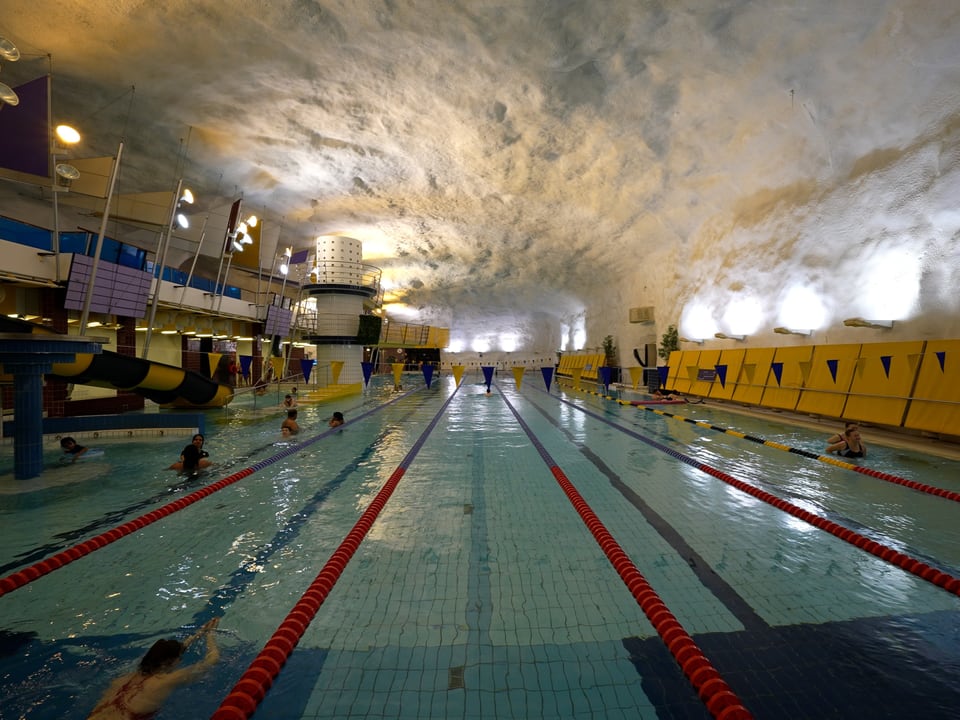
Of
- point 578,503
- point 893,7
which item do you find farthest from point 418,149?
point 578,503

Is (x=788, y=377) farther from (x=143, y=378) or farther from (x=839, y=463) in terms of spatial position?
(x=143, y=378)

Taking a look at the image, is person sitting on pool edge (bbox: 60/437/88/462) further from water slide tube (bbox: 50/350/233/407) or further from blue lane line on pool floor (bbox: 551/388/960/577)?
blue lane line on pool floor (bbox: 551/388/960/577)

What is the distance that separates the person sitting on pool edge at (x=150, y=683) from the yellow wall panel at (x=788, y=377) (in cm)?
932

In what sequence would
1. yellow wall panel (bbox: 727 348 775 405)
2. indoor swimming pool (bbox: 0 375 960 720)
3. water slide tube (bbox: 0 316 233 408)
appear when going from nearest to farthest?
1. indoor swimming pool (bbox: 0 375 960 720)
2. water slide tube (bbox: 0 316 233 408)
3. yellow wall panel (bbox: 727 348 775 405)

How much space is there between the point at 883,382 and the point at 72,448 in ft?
35.7

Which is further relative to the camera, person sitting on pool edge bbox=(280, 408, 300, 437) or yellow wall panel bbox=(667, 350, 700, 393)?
yellow wall panel bbox=(667, 350, 700, 393)

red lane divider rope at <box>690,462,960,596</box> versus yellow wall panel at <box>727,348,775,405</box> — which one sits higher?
yellow wall panel at <box>727,348,775,405</box>

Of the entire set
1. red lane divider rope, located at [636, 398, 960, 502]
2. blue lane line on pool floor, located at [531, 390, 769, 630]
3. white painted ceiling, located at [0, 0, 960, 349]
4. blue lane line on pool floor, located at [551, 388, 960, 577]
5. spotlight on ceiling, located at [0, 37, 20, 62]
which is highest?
white painted ceiling, located at [0, 0, 960, 349]

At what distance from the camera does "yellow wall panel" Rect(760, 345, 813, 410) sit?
7.89 meters

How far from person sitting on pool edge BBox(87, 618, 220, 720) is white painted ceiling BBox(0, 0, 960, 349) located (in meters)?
7.84

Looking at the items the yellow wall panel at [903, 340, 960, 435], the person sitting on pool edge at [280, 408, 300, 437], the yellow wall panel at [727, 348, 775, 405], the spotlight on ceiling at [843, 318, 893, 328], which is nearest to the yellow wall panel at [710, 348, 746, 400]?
the yellow wall panel at [727, 348, 775, 405]

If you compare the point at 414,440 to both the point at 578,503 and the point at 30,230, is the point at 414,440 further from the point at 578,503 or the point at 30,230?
the point at 30,230

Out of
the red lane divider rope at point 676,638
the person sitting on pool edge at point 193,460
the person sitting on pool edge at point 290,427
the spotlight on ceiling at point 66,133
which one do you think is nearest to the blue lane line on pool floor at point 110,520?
the person sitting on pool edge at point 193,460

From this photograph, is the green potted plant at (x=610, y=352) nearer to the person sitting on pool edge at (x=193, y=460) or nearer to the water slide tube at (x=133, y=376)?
the water slide tube at (x=133, y=376)
